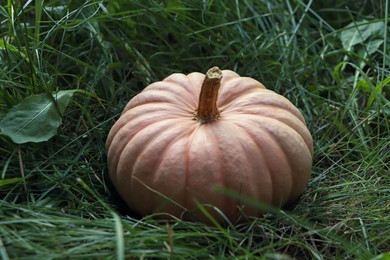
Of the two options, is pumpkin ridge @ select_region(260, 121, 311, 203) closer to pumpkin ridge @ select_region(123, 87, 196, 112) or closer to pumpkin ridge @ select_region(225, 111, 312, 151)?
pumpkin ridge @ select_region(225, 111, 312, 151)

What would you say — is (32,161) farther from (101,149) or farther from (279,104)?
(279,104)

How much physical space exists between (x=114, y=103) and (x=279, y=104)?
596 millimetres

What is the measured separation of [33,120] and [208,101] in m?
0.50

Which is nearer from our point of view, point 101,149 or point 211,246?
point 211,246

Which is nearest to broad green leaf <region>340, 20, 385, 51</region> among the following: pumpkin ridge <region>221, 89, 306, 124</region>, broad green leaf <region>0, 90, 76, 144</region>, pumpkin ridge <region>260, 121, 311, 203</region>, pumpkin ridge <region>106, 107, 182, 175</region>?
pumpkin ridge <region>221, 89, 306, 124</region>

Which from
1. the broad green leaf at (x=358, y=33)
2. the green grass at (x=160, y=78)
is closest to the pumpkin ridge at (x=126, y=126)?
the green grass at (x=160, y=78)

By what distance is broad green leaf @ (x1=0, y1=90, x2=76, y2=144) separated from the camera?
1.87 meters

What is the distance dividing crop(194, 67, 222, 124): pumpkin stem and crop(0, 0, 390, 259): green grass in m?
0.31

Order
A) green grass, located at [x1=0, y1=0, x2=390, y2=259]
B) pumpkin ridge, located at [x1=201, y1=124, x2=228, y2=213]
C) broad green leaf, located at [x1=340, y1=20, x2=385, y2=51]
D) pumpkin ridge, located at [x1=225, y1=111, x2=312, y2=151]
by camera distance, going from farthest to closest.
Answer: broad green leaf, located at [x1=340, y1=20, x2=385, y2=51] < pumpkin ridge, located at [x1=225, y1=111, x2=312, y2=151] < pumpkin ridge, located at [x1=201, y1=124, x2=228, y2=213] < green grass, located at [x1=0, y1=0, x2=390, y2=259]

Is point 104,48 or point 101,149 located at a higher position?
point 104,48

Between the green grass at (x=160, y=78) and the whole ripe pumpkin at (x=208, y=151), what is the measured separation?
0.23 ft

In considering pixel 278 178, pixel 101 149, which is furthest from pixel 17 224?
pixel 278 178

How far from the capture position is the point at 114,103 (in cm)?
224

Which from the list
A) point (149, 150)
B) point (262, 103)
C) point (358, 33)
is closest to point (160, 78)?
point (262, 103)
